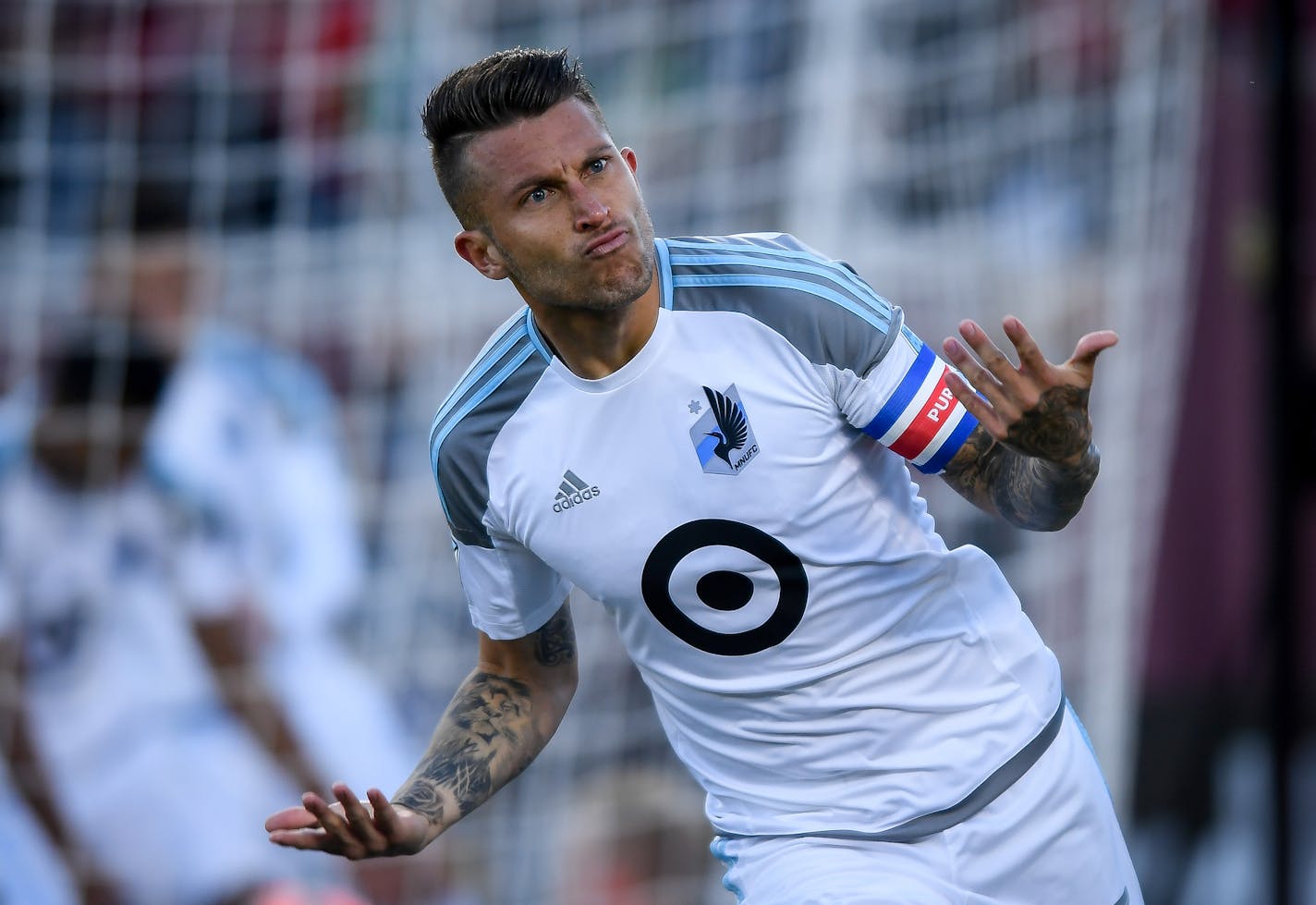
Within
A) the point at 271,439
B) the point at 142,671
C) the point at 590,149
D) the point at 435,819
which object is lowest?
the point at 142,671

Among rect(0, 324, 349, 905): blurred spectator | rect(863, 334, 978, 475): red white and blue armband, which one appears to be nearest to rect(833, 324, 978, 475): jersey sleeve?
rect(863, 334, 978, 475): red white and blue armband

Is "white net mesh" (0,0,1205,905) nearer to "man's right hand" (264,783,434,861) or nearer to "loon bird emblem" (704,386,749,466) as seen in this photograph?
"loon bird emblem" (704,386,749,466)

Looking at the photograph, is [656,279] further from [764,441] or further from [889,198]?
[889,198]

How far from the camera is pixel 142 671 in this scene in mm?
5051

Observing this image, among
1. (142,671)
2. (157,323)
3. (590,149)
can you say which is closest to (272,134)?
(157,323)

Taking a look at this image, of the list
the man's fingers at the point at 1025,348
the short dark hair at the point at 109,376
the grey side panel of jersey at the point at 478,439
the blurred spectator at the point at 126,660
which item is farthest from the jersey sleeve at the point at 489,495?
the short dark hair at the point at 109,376

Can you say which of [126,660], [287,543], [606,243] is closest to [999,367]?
[606,243]

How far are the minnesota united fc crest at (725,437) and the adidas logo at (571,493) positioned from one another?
0.18m

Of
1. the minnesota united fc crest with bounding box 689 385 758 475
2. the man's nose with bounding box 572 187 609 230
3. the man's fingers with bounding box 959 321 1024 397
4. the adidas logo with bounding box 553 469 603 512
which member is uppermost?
the man's nose with bounding box 572 187 609 230

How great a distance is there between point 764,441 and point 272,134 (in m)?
3.30

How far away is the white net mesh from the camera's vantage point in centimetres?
496

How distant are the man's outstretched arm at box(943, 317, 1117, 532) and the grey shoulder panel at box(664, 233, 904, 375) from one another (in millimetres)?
222

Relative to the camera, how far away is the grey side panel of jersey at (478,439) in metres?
2.62

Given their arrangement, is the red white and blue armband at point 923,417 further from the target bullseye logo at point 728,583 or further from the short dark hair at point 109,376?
the short dark hair at point 109,376
